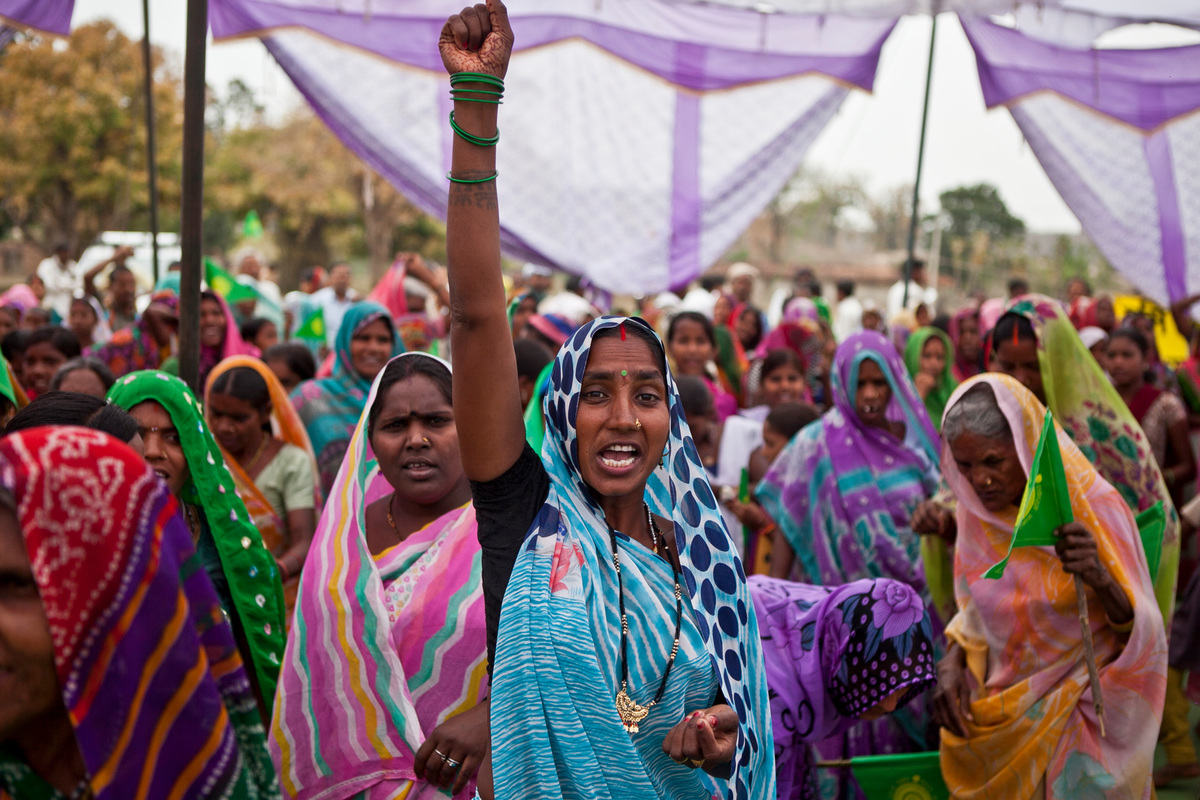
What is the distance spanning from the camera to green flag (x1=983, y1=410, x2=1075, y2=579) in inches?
119

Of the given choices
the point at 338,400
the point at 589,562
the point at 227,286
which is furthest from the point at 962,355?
the point at 589,562

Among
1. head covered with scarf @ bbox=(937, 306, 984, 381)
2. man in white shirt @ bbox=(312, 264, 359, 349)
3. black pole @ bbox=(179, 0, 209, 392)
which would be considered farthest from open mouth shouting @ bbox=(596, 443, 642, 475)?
man in white shirt @ bbox=(312, 264, 359, 349)

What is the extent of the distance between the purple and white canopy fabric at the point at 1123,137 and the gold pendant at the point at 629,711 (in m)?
6.67

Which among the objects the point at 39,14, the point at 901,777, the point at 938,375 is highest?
the point at 39,14

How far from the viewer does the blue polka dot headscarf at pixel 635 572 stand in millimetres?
1970

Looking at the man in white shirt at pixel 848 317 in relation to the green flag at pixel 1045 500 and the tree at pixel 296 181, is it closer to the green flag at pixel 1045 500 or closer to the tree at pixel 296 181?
the green flag at pixel 1045 500

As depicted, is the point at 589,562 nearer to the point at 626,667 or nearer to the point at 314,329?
the point at 626,667

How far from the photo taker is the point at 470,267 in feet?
6.63

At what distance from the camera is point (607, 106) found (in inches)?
264

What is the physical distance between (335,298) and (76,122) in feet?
56.9

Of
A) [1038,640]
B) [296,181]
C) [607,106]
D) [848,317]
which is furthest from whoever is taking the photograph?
[296,181]

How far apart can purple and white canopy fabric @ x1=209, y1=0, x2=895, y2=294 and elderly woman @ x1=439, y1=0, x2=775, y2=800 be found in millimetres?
4126

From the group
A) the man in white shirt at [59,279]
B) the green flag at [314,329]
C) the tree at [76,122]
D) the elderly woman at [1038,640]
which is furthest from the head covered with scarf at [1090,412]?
the tree at [76,122]

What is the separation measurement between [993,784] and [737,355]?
525 cm
